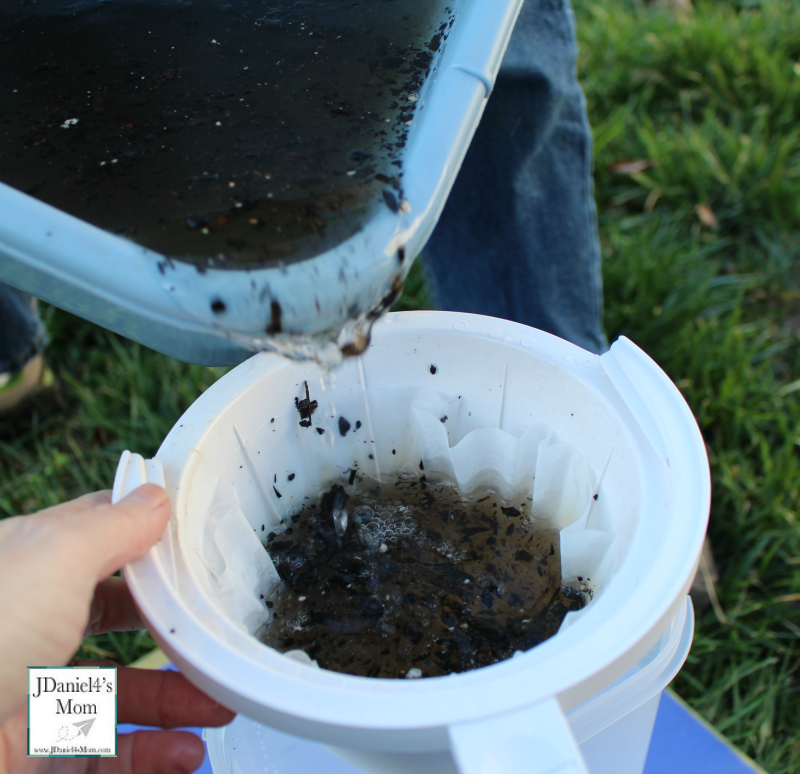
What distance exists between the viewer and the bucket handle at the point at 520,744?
465 mm

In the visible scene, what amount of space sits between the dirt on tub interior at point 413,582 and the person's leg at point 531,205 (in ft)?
1.85

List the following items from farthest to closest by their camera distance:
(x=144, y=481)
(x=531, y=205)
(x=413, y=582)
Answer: (x=531, y=205)
(x=413, y=582)
(x=144, y=481)

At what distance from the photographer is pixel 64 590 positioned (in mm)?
534

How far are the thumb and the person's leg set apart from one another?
82 centimetres

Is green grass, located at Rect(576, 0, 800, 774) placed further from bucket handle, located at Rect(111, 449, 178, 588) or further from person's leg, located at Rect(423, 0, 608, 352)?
bucket handle, located at Rect(111, 449, 178, 588)

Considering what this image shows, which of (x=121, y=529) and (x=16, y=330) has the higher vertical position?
(x=121, y=529)

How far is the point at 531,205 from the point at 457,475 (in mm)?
581

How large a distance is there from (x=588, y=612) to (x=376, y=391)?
0.37 metres

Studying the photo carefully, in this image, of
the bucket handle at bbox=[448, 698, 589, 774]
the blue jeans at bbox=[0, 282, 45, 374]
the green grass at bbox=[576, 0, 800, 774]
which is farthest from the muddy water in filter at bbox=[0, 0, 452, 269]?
the green grass at bbox=[576, 0, 800, 774]

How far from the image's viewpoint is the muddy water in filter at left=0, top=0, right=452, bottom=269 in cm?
55

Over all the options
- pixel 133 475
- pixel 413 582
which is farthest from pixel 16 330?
pixel 413 582

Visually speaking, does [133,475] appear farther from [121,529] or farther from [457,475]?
[457,475]

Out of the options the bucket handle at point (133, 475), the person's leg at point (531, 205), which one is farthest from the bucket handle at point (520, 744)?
the person's leg at point (531, 205)

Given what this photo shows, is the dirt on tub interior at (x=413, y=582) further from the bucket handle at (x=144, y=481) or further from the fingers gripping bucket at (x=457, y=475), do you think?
the bucket handle at (x=144, y=481)
